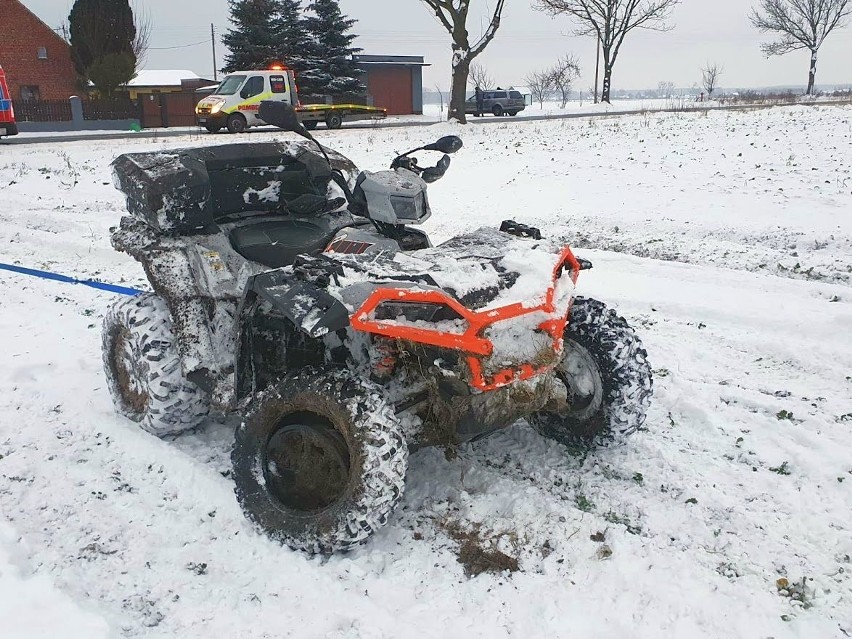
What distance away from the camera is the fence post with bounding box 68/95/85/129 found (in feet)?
Result: 99.7

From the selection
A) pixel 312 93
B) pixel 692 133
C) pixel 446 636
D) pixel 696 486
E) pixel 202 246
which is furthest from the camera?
pixel 312 93

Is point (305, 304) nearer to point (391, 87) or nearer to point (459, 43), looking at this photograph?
point (459, 43)

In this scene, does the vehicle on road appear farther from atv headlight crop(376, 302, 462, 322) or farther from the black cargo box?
atv headlight crop(376, 302, 462, 322)

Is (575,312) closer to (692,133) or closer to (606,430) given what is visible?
(606,430)

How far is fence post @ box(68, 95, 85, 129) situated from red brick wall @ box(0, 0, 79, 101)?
747 cm

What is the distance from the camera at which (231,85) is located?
77.3ft

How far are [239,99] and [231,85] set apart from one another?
0.76m

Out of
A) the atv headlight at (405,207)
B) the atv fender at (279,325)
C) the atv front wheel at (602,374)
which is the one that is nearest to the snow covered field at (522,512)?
the atv front wheel at (602,374)

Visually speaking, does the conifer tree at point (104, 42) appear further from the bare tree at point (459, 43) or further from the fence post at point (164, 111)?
the bare tree at point (459, 43)

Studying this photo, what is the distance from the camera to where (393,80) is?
44.1 meters

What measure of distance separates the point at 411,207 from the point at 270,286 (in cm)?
94

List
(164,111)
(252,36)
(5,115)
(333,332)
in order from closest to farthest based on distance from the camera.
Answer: (333,332) → (5,115) → (164,111) → (252,36)

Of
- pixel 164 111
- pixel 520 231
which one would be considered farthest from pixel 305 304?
pixel 164 111

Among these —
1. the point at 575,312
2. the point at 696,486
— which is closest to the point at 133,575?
the point at 575,312
